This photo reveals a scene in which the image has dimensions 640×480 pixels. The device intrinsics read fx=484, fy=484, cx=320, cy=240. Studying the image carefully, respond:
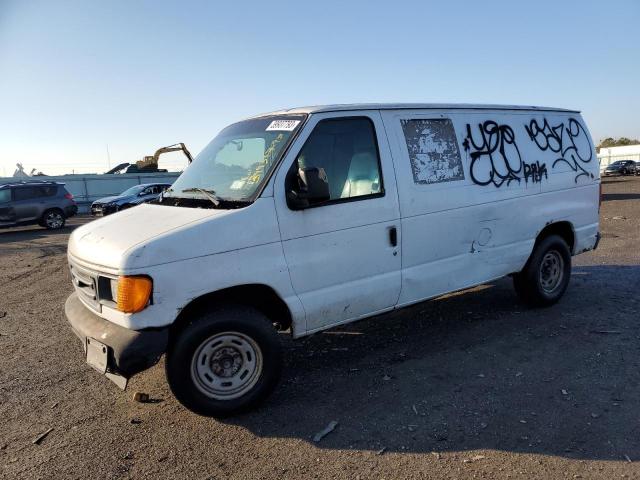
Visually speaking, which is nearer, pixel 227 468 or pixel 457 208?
pixel 227 468

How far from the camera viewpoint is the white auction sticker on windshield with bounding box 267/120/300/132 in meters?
3.85

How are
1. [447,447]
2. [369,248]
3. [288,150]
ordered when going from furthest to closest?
1. [369,248]
2. [288,150]
3. [447,447]

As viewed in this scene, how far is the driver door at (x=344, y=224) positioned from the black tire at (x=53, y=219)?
18.0 meters

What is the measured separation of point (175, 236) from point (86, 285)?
974 millimetres

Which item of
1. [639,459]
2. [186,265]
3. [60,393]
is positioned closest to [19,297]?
[60,393]

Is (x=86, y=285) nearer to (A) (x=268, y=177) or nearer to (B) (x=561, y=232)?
(A) (x=268, y=177)

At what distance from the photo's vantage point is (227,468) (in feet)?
9.62

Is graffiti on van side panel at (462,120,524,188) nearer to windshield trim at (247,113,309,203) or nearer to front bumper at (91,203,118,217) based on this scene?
windshield trim at (247,113,309,203)

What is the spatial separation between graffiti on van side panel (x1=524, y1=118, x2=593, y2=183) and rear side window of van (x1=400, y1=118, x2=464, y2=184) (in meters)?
1.34

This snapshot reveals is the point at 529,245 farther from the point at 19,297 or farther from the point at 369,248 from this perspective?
the point at 19,297

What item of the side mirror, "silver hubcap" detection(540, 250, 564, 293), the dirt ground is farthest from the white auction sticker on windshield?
"silver hubcap" detection(540, 250, 564, 293)

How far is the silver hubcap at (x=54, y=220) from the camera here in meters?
18.7

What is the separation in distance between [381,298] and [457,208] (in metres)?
1.20

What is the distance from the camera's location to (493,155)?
4980 millimetres
